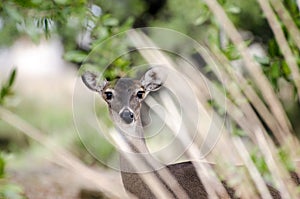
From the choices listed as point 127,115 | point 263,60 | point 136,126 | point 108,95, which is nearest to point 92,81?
point 108,95

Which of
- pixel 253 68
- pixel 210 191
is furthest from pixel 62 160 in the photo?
pixel 253 68

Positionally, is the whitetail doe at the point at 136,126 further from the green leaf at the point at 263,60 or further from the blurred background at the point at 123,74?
the green leaf at the point at 263,60

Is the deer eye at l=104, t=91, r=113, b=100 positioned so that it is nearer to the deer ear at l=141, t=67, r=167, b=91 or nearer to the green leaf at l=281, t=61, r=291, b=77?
the deer ear at l=141, t=67, r=167, b=91

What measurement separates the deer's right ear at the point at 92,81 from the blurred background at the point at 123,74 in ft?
0.51

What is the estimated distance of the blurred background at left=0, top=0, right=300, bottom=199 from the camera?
107 inches

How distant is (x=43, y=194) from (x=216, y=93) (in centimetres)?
213

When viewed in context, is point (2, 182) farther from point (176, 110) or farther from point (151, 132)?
point (151, 132)

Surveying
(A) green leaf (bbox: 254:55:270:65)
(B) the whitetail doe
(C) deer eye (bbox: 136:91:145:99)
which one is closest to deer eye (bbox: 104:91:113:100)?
(B) the whitetail doe

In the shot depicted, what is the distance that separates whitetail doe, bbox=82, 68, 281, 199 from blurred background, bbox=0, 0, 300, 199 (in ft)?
0.31

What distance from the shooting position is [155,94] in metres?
3.50

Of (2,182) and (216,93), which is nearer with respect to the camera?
(2,182)

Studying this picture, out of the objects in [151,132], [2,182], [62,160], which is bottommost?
[151,132]

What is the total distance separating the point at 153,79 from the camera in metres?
3.37

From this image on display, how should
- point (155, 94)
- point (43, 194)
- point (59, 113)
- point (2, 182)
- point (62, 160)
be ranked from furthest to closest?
point (43, 194), point (59, 113), point (155, 94), point (2, 182), point (62, 160)
